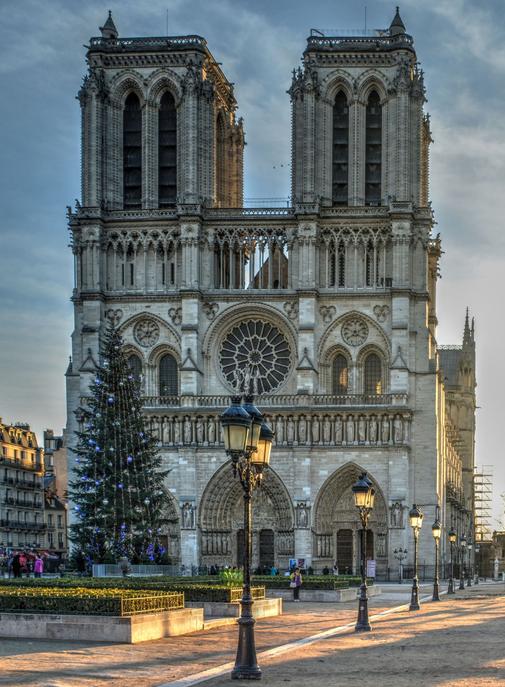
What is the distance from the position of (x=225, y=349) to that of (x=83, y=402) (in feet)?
29.3

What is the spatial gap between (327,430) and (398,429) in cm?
392

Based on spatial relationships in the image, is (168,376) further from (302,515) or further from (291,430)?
(302,515)

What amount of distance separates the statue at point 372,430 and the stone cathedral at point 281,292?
0.41 ft

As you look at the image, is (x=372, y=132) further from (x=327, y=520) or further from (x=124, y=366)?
(x=124, y=366)

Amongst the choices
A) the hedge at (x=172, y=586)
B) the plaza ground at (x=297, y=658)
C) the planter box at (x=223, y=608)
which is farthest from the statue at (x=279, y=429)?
the plaza ground at (x=297, y=658)

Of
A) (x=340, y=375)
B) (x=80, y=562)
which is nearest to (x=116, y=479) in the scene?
(x=80, y=562)

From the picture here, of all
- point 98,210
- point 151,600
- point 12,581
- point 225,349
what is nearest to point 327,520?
point 225,349

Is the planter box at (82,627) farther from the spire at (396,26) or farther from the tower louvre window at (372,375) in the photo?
the spire at (396,26)

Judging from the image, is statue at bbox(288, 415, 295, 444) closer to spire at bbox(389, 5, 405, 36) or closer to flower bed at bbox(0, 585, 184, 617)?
spire at bbox(389, 5, 405, 36)

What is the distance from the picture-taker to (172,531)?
79.6 metres

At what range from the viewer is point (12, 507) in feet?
327

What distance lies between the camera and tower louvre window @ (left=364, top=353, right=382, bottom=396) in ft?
265

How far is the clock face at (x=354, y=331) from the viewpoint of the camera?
263 ft

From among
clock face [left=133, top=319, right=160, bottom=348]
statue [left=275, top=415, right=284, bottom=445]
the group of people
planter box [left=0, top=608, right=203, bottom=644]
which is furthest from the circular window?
planter box [left=0, top=608, right=203, bottom=644]
